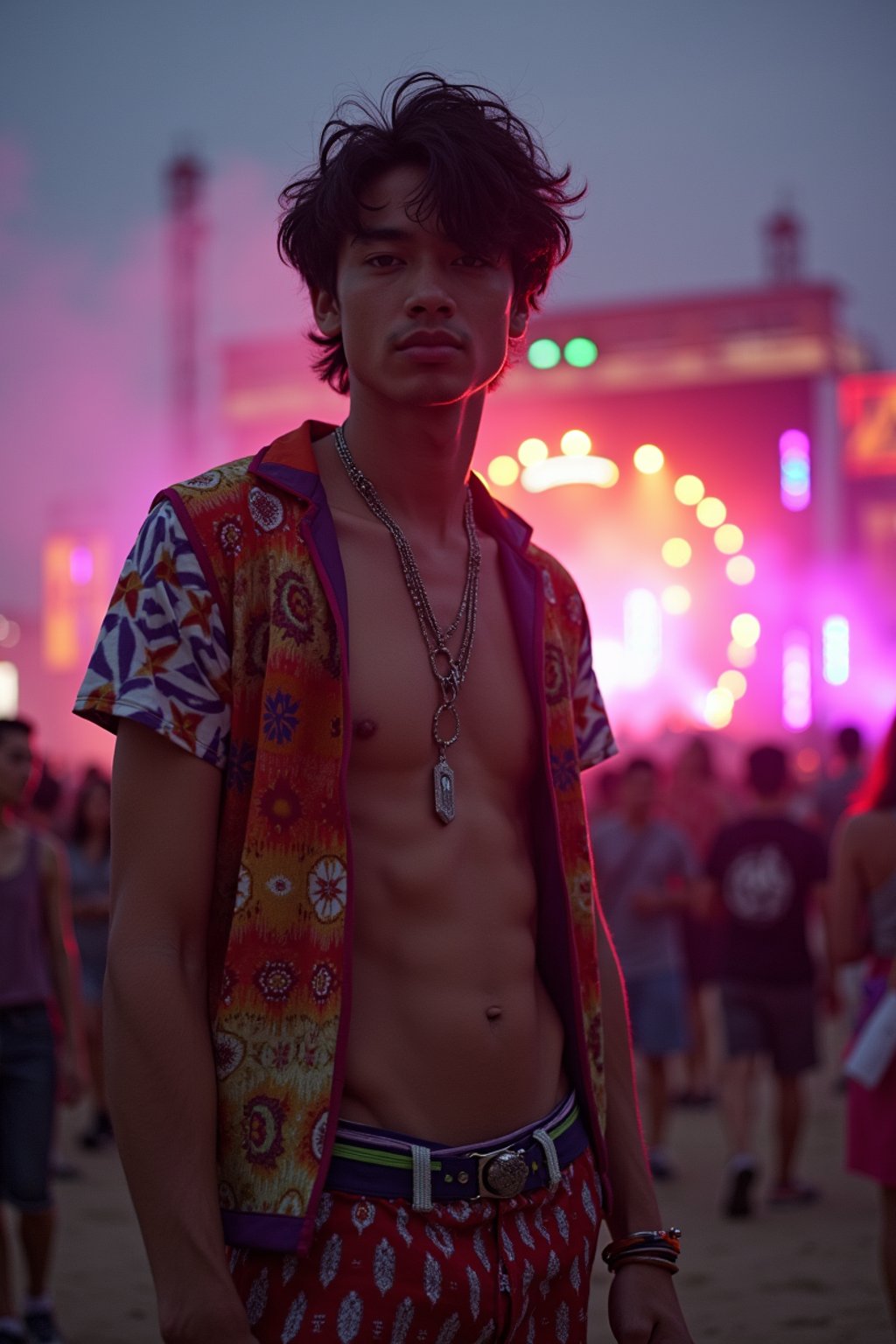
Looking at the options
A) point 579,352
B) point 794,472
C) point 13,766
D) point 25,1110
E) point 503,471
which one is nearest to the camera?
point 25,1110

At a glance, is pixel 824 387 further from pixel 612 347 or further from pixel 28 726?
pixel 28 726

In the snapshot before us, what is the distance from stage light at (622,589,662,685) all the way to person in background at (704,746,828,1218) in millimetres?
30712

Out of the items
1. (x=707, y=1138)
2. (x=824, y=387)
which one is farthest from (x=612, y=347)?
(x=707, y=1138)

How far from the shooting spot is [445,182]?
6.83ft

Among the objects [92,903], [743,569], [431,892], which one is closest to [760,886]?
[92,903]

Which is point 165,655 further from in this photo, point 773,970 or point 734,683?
point 734,683

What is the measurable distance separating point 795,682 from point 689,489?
18.9 ft

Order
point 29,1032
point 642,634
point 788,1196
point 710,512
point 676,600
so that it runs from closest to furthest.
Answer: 1. point 29,1032
2. point 788,1196
3. point 642,634
4. point 676,600
5. point 710,512

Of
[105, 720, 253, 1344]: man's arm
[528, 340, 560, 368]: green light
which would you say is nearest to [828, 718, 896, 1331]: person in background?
[105, 720, 253, 1344]: man's arm

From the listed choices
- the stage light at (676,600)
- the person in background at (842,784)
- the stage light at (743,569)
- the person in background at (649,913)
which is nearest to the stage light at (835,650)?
the stage light at (743,569)

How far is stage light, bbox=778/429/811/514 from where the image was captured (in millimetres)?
39312

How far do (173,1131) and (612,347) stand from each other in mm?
44168

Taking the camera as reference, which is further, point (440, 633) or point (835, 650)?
point (835, 650)

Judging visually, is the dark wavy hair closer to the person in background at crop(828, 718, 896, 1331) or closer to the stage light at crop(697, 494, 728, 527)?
the person in background at crop(828, 718, 896, 1331)
